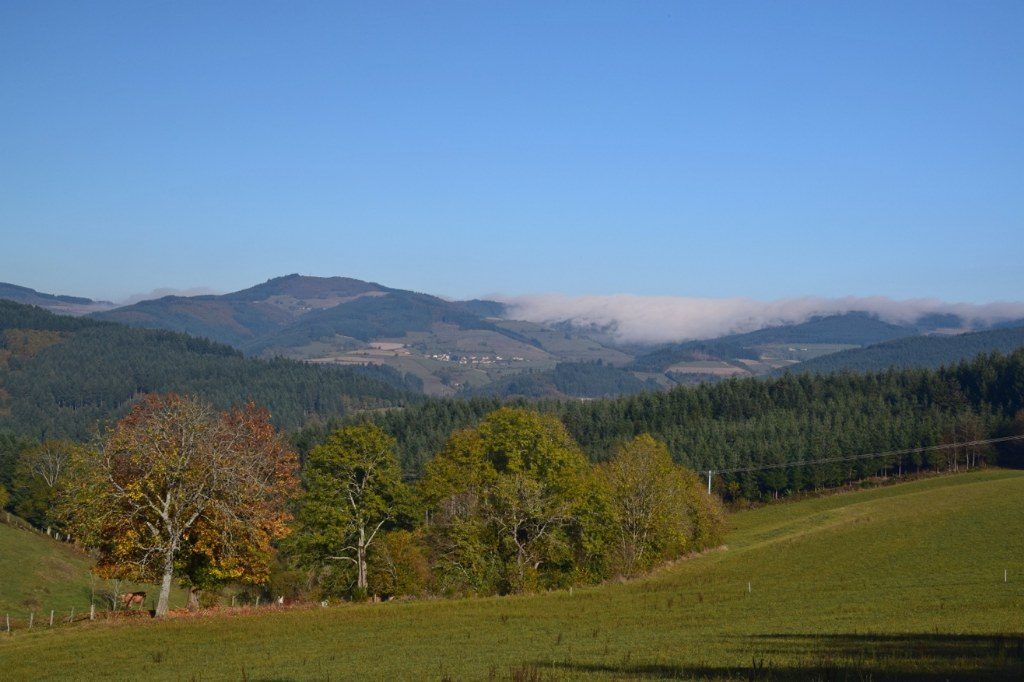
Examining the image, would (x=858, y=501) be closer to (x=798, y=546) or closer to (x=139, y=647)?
(x=798, y=546)

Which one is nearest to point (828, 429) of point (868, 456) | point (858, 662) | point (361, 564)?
point (868, 456)

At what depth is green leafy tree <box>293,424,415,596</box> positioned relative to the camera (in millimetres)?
68188

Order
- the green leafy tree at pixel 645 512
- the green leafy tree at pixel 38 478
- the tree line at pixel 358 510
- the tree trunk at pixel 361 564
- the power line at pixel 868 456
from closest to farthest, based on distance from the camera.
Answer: the tree line at pixel 358 510 → the tree trunk at pixel 361 564 → the green leafy tree at pixel 645 512 → the green leafy tree at pixel 38 478 → the power line at pixel 868 456

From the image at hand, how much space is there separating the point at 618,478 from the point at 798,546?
1602cm

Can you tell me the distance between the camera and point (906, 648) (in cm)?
2931

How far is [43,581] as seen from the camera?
9056cm

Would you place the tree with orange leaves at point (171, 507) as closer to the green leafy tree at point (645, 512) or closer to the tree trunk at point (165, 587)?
the tree trunk at point (165, 587)

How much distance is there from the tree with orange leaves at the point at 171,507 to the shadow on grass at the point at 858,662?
98.4 feet

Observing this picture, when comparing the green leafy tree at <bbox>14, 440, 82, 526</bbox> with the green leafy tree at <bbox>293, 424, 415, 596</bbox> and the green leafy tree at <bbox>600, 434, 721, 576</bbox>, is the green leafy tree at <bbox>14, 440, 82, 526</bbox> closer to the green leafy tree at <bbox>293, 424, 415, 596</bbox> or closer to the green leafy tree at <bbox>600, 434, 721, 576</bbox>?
the green leafy tree at <bbox>293, 424, 415, 596</bbox>

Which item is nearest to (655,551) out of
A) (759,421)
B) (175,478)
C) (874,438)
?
(175,478)

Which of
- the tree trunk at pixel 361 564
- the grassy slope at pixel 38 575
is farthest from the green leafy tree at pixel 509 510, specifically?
the grassy slope at pixel 38 575

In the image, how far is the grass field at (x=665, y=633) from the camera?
2803 cm

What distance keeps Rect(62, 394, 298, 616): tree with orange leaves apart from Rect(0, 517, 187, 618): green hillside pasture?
24863 mm

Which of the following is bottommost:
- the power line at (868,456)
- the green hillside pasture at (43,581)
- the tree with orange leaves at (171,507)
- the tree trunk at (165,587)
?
the green hillside pasture at (43,581)
